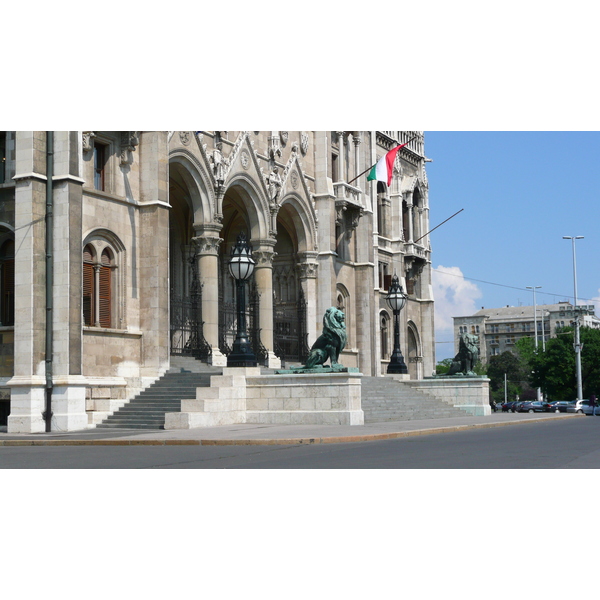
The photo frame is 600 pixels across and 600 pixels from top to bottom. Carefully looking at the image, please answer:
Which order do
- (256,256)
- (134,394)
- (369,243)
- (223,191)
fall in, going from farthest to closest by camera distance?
(369,243), (256,256), (223,191), (134,394)

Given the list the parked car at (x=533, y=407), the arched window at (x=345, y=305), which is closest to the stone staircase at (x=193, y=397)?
the arched window at (x=345, y=305)

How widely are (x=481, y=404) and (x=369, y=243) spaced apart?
12.6 metres

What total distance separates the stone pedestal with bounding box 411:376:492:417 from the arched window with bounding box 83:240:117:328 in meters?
13.6

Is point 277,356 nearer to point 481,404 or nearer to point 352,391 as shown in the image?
point 481,404

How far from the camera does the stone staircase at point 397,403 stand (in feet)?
90.3

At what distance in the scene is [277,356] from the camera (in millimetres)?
37000

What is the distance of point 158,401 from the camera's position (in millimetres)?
25312

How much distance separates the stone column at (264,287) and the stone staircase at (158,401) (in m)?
7.15

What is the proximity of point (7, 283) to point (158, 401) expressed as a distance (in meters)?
5.40

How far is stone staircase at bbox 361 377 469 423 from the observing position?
1084 inches

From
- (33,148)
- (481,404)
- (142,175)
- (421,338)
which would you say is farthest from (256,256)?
(421,338)

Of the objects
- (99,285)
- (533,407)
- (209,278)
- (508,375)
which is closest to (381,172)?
(209,278)

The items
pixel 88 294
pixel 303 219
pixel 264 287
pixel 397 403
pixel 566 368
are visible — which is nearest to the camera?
pixel 88 294

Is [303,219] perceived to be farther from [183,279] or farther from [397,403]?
[397,403]
